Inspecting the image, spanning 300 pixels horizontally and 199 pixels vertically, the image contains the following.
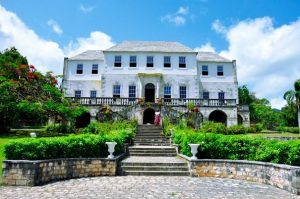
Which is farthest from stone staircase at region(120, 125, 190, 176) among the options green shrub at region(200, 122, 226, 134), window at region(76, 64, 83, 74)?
window at region(76, 64, 83, 74)

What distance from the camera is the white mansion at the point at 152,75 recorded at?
116 ft

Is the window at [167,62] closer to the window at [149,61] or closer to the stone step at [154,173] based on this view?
the window at [149,61]

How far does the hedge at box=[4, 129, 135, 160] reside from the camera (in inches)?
391

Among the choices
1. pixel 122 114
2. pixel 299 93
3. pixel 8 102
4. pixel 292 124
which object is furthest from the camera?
pixel 292 124

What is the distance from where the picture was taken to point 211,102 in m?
31.6

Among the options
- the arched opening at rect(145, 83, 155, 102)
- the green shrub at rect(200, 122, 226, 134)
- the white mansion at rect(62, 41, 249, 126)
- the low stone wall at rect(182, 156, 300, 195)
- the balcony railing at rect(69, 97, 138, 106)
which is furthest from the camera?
the arched opening at rect(145, 83, 155, 102)

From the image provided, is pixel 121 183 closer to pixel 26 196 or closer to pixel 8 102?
pixel 26 196

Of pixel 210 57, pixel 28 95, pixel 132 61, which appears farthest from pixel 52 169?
pixel 210 57

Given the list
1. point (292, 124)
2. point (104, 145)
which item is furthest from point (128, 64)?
point (292, 124)

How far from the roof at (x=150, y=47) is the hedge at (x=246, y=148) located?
949 inches

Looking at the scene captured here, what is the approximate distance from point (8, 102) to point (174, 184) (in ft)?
54.7

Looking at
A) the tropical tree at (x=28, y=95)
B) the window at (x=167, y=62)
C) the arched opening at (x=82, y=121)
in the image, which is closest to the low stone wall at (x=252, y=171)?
the tropical tree at (x=28, y=95)

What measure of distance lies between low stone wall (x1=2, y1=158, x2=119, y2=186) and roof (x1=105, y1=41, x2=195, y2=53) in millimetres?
25805

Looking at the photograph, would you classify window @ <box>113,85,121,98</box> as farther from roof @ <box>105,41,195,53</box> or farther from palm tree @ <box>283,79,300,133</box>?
palm tree @ <box>283,79,300,133</box>
